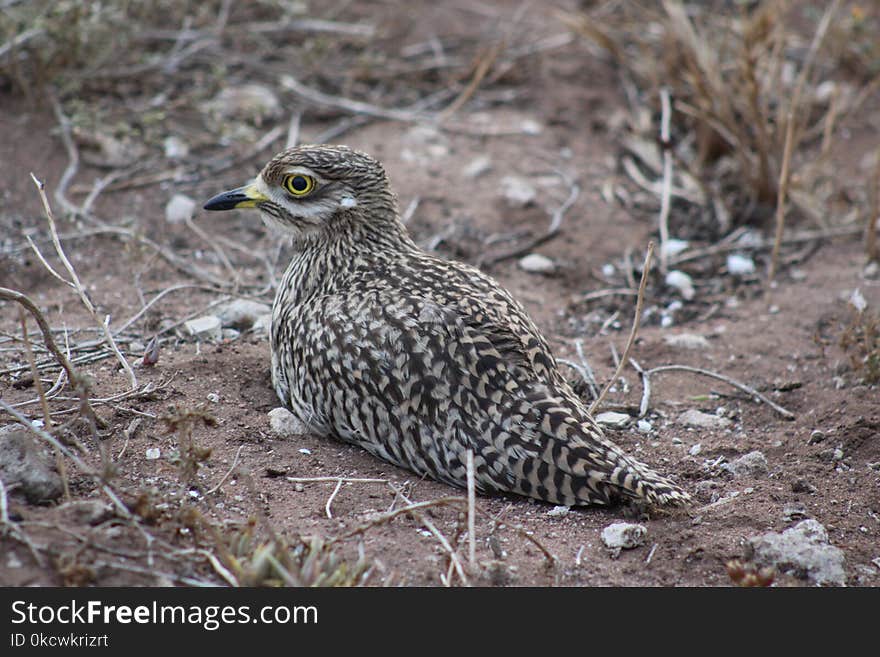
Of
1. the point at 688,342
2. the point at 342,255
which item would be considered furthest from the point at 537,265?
the point at 342,255

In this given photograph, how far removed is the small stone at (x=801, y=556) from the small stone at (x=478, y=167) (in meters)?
3.87

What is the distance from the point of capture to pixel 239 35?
7.84m

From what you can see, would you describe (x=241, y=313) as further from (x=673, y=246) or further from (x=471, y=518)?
(x=673, y=246)

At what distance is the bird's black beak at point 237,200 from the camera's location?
4.94 meters

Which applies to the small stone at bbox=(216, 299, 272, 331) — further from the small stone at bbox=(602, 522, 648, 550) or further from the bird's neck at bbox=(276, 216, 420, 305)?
the small stone at bbox=(602, 522, 648, 550)

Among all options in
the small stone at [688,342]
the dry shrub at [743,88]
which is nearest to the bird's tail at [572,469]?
the small stone at [688,342]

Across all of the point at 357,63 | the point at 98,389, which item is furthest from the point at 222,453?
the point at 357,63

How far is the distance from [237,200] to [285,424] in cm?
114

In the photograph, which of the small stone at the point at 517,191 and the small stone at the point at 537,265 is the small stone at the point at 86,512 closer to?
the small stone at the point at 537,265

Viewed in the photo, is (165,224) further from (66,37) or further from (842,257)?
→ (842,257)

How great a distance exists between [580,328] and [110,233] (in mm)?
2831

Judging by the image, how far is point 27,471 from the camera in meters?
3.60

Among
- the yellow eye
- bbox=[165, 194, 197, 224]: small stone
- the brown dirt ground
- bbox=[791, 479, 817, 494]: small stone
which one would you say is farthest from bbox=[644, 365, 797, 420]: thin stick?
bbox=[165, 194, 197, 224]: small stone

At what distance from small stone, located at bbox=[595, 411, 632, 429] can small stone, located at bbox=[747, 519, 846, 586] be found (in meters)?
1.09
